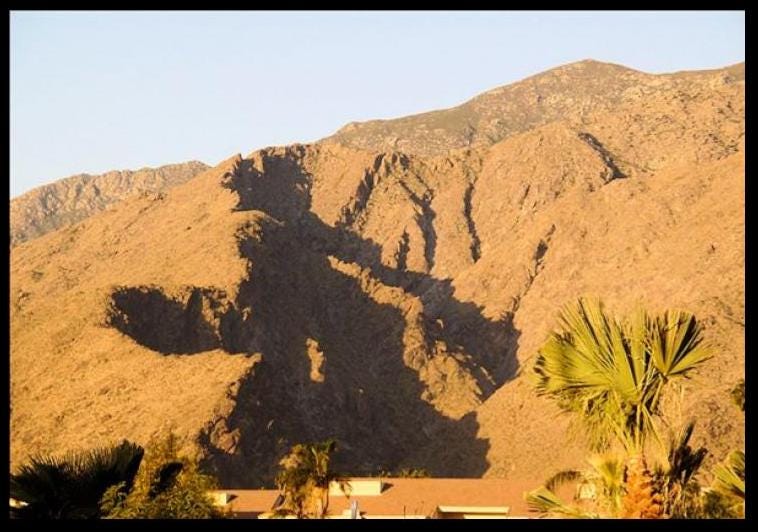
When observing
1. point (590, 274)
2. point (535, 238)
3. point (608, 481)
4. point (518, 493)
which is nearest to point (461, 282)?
point (535, 238)

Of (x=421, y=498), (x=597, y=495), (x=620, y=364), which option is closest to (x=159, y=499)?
(x=597, y=495)

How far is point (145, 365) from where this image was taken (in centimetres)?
9694

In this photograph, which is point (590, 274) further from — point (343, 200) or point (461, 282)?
point (343, 200)

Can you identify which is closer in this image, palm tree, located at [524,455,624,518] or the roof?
palm tree, located at [524,455,624,518]

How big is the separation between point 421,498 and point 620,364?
51830mm

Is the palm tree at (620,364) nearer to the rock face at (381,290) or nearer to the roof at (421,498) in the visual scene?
Result: the roof at (421,498)

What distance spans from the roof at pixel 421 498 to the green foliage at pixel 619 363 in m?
43.7

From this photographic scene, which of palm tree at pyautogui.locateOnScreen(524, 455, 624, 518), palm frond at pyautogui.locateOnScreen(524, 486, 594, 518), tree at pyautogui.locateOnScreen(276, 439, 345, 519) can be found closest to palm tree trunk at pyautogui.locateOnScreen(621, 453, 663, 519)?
palm tree at pyautogui.locateOnScreen(524, 455, 624, 518)

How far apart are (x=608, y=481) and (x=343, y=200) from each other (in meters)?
155

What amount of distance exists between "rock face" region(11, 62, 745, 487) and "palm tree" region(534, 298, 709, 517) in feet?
242

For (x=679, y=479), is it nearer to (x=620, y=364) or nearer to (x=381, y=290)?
(x=620, y=364)

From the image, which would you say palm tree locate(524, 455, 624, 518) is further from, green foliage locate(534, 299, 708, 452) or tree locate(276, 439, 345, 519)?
tree locate(276, 439, 345, 519)

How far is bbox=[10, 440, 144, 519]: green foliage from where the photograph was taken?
581 inches

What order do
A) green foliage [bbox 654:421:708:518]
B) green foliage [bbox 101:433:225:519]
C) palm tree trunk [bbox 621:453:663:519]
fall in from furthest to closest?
green foliage [bbox 101:433:225:519] < green foliage [bbox 654:421:708:518] < palm tree trunk [bbox 621:453:663:519]
